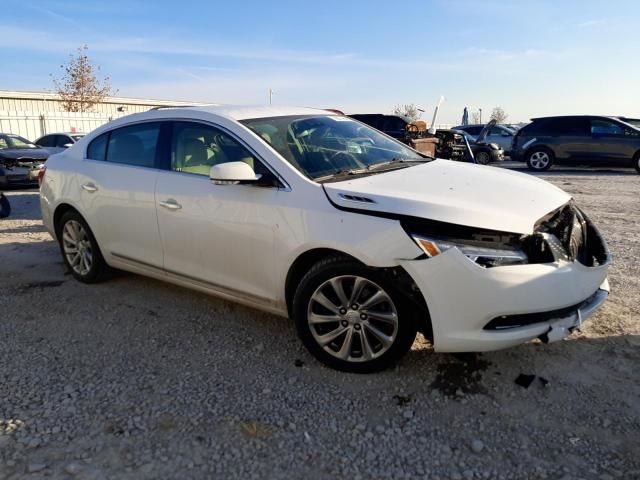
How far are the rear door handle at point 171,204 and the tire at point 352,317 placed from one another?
1.22 meters

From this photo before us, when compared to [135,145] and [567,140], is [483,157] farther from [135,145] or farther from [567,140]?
[135,145]

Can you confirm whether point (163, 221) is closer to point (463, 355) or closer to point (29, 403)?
→ point (29, 403)

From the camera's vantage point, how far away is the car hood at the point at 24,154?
11.4 meters

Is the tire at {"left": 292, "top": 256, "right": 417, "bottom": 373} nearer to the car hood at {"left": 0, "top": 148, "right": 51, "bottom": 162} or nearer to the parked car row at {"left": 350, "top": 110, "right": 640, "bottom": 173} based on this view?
the car hood at {"left": 0, "top": 148, "right": 51, "bottom": 162}

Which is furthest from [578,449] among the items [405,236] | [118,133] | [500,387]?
[118,133]

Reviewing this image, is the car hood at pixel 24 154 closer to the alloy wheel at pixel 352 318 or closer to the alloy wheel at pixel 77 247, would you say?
the alloy wheel at pixel 77 247

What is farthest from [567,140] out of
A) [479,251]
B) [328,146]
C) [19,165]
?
[19,165]

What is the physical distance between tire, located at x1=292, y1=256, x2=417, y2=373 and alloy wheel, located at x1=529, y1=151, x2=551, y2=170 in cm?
1428

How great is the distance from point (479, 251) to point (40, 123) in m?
26.9

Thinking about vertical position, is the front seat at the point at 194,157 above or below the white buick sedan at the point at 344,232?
above

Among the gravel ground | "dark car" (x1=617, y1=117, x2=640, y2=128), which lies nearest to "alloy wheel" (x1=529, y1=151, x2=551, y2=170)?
"dark car" (x1=617, y1=117, x2=640, y2=128)

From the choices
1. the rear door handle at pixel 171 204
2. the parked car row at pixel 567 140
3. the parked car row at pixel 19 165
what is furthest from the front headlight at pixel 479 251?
the parked car row at pixel 567 140

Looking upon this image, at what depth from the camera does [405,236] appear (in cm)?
287

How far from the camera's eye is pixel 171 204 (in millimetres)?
3900
